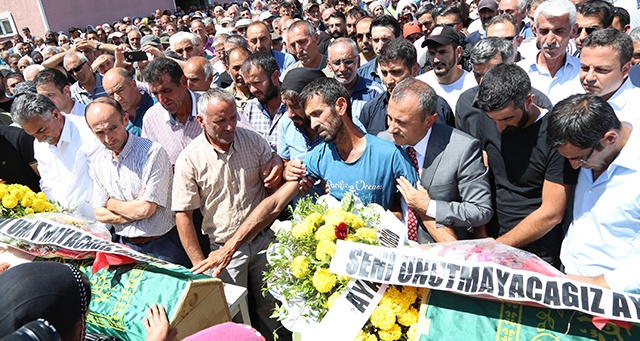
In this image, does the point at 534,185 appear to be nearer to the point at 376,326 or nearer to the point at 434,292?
the point at 434,292

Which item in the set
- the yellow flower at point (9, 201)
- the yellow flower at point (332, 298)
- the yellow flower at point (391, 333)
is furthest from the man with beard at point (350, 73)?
the yellow flower at point (9, 201)

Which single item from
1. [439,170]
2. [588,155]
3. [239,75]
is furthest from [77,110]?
[588,155]

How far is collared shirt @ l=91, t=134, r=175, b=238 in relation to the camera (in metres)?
3.42

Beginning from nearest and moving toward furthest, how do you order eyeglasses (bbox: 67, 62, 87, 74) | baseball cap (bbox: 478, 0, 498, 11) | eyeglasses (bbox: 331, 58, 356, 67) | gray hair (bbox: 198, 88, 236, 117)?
gray hair (bbox: 198, 88, 236, 117)
eyeglasses (bbox: 331, 58, 356, 67)
eyeglasses (bbox: 67, 62, 87, 74)
baseball cap (bbox: 478, 0, 498, 11)

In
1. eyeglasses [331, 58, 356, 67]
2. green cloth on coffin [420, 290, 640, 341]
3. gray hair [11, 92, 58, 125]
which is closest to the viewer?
green cloth on coffin [420, 290, 640, 341]

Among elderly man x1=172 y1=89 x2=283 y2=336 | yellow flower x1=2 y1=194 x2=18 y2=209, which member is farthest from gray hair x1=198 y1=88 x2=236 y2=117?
yellow flower x1=2 y1=194 x2=18 y2=209

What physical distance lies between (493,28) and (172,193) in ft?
13.5

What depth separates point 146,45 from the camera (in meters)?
7.22

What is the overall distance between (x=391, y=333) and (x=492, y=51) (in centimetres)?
286

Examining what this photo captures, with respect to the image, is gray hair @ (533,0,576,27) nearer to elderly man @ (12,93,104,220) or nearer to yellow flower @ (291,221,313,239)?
yellow flower @ (291,221,313,239)

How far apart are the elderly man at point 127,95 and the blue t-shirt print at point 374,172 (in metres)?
2.79

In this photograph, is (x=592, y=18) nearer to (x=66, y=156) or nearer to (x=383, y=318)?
(x=383, y=318)

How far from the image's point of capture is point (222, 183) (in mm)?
3387

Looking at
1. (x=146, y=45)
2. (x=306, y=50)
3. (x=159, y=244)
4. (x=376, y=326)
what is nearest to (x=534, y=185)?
(x=376, y=326)
